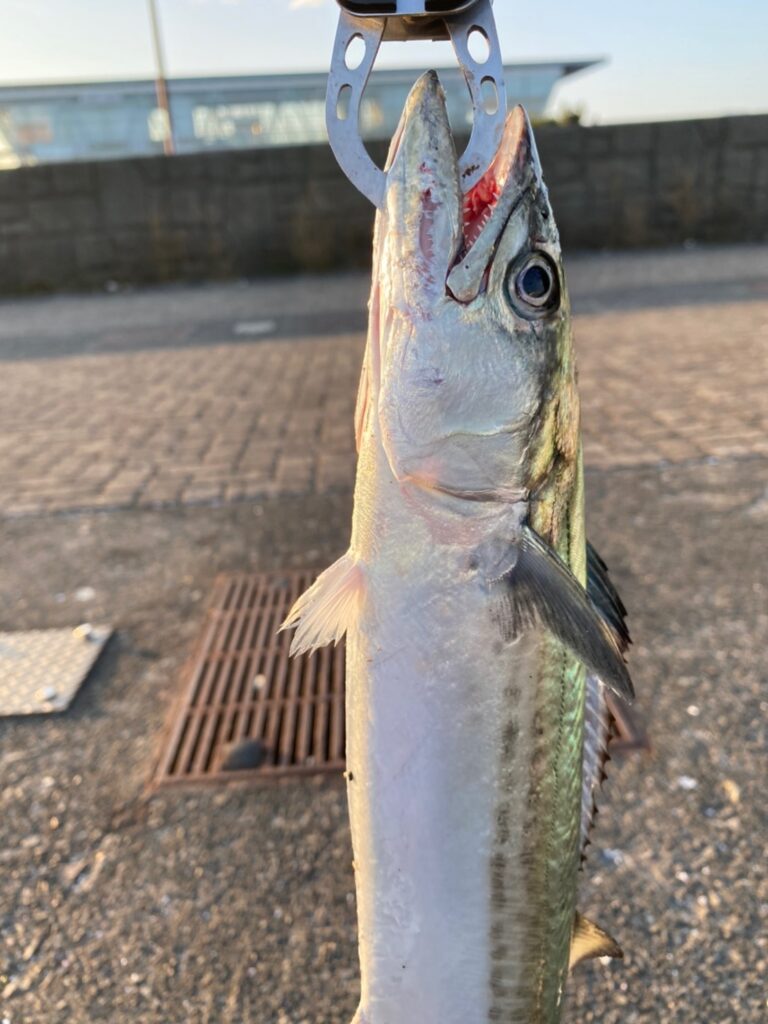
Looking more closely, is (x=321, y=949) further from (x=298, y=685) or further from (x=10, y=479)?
(x=10, y=479)

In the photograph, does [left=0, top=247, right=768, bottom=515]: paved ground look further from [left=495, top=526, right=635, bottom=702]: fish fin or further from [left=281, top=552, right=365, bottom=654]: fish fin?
[left=495, top=526, right=635, bottom=702]: fish fin

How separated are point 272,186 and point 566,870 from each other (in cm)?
1307

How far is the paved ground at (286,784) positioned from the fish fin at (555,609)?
55.3 inches

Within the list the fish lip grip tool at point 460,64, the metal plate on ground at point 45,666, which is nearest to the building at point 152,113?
the metal plate on ground at point 45,666

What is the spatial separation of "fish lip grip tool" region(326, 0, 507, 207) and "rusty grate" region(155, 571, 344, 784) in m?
2.08

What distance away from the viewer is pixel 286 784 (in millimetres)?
2879

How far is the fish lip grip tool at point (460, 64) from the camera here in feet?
4.38

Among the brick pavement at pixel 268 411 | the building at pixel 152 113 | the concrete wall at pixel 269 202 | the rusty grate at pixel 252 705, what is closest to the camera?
the rusty grate at pixel 252 705

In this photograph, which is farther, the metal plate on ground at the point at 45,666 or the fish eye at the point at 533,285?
the metal plate on ground at the point at 45,666

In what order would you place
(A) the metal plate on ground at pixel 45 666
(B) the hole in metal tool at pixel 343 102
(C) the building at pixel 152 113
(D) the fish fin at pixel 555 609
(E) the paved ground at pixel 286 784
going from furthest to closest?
(C) the building at pixel 152 113
(A) the metal plate on ground at pixel 45 666
(E) the paved ground at pixel 286 784
(B) the hole in metal tool at pixel 343 102
(D) the fish fin at pixel 555 609

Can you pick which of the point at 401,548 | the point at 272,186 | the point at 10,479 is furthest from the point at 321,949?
the point at 272,186

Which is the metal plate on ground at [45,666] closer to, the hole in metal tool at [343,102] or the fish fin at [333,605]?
the fish fin at [333,605]

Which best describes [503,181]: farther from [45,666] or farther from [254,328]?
[254,328]

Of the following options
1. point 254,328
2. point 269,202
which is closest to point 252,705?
point 254,328
